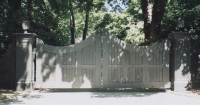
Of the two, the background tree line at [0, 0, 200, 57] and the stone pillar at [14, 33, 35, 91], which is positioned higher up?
the background tree line at [0, 0, 200, 57]

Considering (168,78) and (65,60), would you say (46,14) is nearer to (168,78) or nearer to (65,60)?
(65,60)

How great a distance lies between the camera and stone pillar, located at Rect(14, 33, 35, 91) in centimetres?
927

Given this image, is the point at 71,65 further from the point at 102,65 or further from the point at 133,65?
the point at 133,65

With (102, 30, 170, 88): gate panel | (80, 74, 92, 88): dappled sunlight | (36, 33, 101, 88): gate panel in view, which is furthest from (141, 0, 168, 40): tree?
(80, 74, 92, 88): dappled sunlight

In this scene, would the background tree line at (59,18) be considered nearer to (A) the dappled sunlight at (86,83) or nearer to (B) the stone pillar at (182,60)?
(B) the stone pillar at (182,60)

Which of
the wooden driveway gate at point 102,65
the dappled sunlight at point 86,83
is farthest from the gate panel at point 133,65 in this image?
the dappled sunlight at point 86,83

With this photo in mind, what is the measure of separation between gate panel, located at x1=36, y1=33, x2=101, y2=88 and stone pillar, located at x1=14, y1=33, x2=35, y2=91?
1.21 feet

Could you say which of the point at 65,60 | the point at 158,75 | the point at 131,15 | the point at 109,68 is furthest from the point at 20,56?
the point at 131,15

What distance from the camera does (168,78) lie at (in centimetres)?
964

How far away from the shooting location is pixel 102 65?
9.63 metres

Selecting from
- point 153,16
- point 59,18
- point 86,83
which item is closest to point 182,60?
point 153,16

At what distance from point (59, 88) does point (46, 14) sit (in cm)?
525

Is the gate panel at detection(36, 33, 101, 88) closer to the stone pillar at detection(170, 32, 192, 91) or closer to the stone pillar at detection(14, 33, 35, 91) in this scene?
the stone pillar at detection(14, 33, 35, 91)

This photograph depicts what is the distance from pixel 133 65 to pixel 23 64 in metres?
4.08
